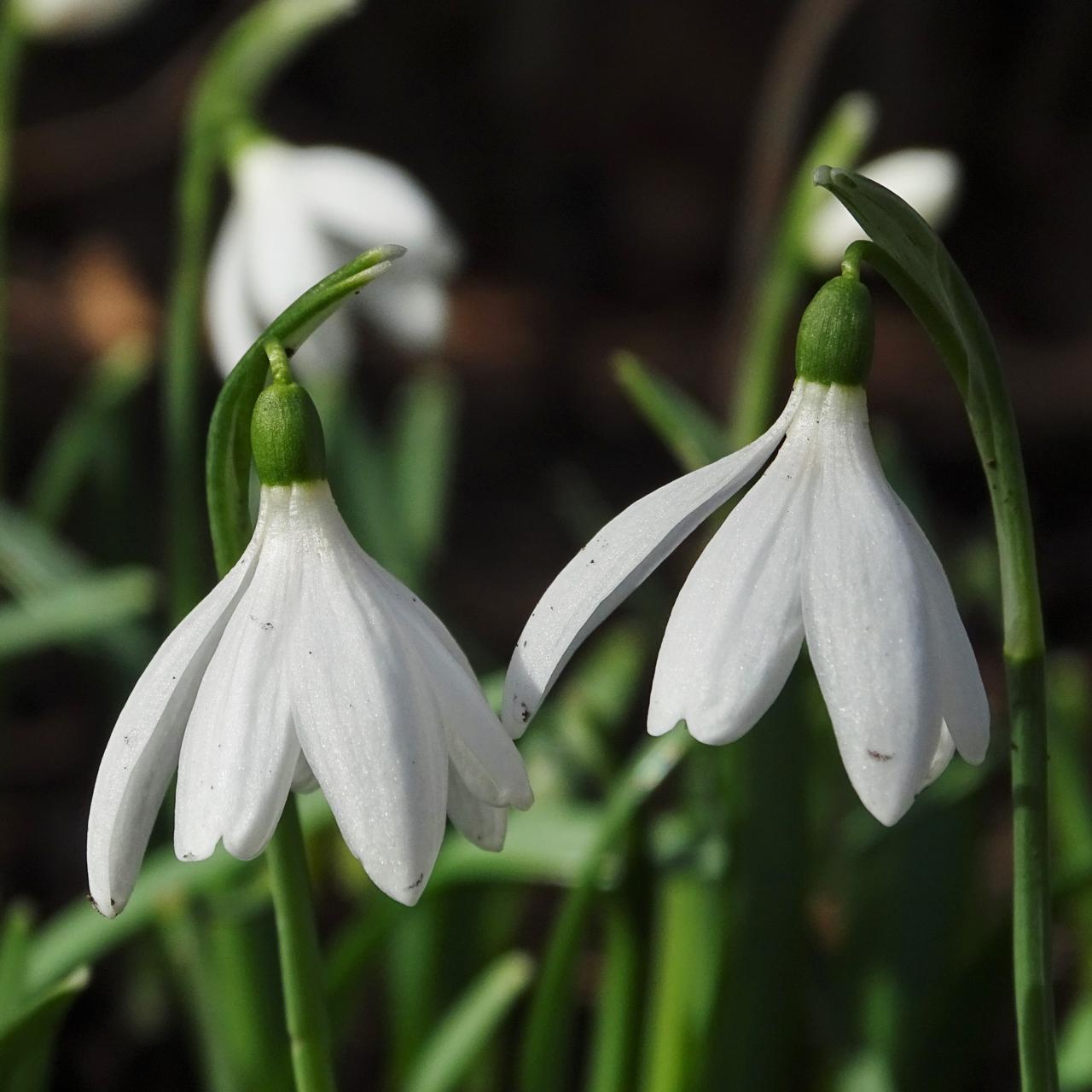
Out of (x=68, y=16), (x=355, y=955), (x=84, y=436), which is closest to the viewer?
(x=355, y=955)

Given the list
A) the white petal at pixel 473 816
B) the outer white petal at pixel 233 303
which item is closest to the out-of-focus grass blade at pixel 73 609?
the outer white petal at pixel 233 303

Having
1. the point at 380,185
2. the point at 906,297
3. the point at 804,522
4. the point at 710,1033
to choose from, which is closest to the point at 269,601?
the point at 804,522

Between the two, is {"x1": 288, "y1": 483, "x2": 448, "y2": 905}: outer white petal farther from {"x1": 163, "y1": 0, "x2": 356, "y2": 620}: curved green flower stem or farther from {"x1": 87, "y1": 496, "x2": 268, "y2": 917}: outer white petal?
{"x1": 163, "y1": 0, "x2": 356, "y2": 620}: curved green flower stem

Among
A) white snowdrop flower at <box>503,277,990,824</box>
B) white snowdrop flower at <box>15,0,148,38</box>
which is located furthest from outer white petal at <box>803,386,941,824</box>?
white snowdrop flower at <box>15,0,148,38</box>

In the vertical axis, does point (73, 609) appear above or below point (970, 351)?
below

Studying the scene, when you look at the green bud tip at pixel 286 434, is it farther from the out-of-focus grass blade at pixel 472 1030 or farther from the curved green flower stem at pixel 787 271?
the curved green flower stem at pixel 787 271

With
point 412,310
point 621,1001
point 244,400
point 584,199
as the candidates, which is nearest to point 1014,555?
point 244,400

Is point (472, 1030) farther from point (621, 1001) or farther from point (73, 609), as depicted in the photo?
point (73, 609)
